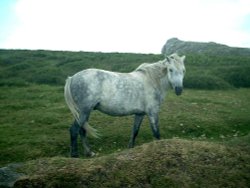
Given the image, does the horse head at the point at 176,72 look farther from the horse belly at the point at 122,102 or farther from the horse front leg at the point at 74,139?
the horse front leg at the point at 74,139

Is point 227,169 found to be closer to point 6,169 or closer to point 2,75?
point 6,169

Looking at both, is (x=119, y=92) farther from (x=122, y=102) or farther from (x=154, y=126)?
(x=154, y=126)

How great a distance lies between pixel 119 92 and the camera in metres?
12.2

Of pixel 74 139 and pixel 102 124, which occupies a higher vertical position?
pixel 74 139

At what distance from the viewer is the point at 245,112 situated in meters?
20.3

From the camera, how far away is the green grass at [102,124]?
13602 mm

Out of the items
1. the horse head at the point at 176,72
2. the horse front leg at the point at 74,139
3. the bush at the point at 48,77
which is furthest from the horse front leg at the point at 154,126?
the bush at the point at 48,77

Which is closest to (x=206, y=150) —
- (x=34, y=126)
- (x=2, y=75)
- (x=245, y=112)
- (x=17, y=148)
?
(x=17, y=148)

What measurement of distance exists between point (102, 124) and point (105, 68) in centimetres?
1973

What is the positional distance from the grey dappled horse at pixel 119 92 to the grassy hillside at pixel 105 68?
17960 mm

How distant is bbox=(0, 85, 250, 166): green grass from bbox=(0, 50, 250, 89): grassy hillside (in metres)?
5.95

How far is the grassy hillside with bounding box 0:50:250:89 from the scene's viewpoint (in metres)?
31.0

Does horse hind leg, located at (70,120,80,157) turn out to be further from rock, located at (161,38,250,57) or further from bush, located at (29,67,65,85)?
rock, located at (161,38,250,57)

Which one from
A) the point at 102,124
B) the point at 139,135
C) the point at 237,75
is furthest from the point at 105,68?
the point at 139,135
